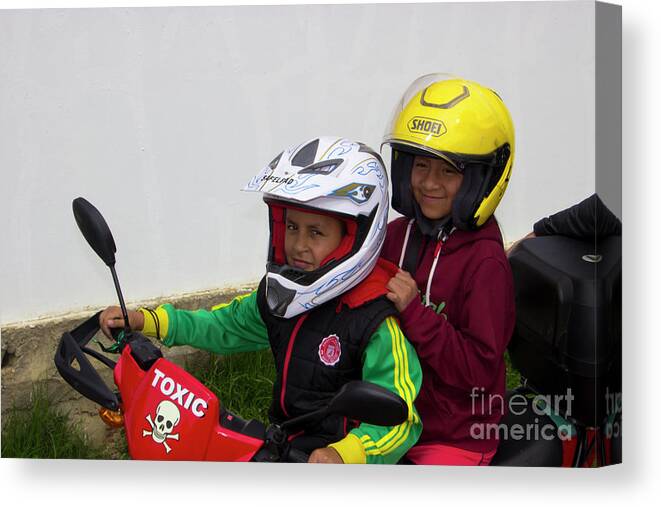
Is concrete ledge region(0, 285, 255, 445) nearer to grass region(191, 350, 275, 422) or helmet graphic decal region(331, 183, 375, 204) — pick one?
grass region(191, 350, 275, 422)

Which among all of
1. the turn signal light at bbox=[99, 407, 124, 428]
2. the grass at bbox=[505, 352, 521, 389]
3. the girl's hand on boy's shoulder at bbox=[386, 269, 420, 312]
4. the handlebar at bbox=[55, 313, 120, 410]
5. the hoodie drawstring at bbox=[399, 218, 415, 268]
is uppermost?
the hoodie drawstring at bbox=[399, 218, 415, 268]

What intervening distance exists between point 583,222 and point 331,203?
40.3 inches

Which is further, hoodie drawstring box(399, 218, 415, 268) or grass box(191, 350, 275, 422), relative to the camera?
grass box(191, 350, 275, 422)

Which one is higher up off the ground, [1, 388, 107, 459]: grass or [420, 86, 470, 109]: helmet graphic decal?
[420, 86, 470, 109]: helmet graphic decal

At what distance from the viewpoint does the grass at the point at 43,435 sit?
4.12 m

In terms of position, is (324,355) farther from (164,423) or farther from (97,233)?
(97,233)

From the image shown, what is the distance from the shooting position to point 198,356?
3.99m

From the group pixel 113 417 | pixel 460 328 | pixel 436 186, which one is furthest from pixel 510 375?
pixel 113 417

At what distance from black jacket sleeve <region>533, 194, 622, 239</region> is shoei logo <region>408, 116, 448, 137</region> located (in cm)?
59

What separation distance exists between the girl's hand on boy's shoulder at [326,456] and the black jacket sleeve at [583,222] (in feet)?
3.81

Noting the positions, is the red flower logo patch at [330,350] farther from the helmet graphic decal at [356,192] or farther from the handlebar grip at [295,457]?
the helmet graphic decal at [356,192]

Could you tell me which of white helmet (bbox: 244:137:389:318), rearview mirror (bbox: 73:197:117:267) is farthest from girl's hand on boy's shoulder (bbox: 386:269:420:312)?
rearview mirror (bbox: 73:197:117:267)

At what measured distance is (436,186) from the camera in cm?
359

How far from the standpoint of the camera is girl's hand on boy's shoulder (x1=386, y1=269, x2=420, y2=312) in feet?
11.1
